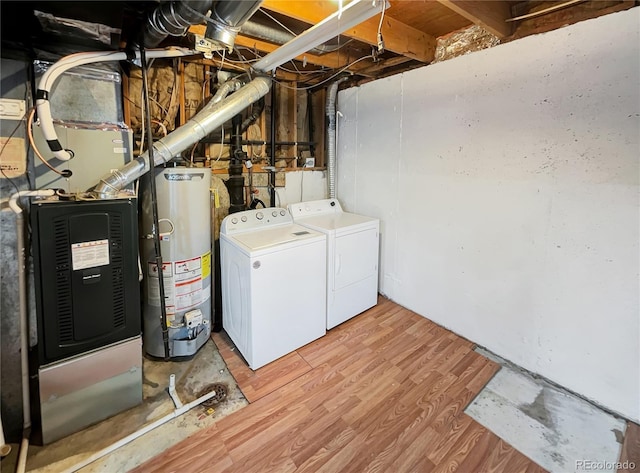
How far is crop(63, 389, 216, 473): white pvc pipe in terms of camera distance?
1.44 metres

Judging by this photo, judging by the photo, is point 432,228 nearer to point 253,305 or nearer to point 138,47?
point 253,305

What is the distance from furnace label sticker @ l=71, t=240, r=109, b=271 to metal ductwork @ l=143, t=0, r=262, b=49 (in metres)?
1.11

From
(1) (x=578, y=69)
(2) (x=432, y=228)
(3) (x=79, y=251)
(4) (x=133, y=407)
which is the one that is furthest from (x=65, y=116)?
(1) (x=578, y=69)

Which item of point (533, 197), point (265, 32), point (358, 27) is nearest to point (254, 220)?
point (265, 32)

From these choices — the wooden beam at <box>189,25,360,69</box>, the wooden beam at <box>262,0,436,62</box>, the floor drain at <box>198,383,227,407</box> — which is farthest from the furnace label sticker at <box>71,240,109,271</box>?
the wooden beam at <box>262,0,436,62</box>

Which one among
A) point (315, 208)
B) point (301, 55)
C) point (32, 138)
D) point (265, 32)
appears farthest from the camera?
point (315, 208)

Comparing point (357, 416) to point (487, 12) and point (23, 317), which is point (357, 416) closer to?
point (23, 317)

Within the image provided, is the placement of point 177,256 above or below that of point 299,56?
below

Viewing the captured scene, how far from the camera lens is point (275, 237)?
2.27 m

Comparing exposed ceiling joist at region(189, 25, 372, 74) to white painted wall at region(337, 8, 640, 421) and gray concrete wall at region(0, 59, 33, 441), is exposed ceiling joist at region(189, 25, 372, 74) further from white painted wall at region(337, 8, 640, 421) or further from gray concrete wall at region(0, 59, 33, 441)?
gray concrete wall at region(0, 59, 33, 441)

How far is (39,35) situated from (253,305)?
5.92 ft

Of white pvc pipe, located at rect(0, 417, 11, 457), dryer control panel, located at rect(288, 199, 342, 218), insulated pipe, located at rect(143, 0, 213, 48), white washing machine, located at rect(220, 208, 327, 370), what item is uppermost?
insulated pipe, located at rect(143, 0, 213, 48)

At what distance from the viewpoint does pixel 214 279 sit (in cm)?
256

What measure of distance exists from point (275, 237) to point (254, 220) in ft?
1.19
